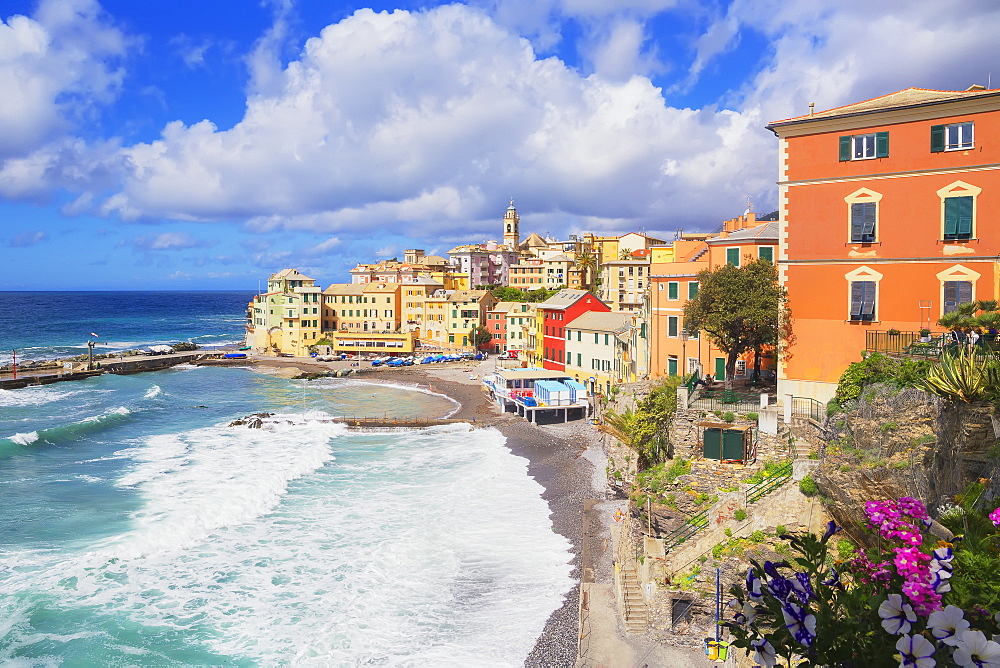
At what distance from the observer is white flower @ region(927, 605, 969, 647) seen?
3.63 meters

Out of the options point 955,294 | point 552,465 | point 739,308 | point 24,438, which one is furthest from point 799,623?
point 24,438

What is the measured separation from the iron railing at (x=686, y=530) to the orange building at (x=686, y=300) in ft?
36.9

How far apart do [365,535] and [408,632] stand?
22.6ft

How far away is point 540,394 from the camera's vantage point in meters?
47.4

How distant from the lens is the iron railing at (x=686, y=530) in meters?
18.6

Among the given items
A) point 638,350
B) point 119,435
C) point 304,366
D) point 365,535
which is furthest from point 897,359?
point 304,366

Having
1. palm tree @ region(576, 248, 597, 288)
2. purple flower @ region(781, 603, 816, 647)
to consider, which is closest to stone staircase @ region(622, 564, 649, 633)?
purple flower @ region(781, 603, 816, 647)

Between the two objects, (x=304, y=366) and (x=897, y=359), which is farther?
(x=304, y=366)

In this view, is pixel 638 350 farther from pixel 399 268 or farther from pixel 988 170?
pixel 399 268

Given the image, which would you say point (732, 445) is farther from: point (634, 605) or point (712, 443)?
point (634, 605)

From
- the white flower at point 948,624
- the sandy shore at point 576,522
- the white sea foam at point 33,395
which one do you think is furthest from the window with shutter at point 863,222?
the white sea foam at point 33,395

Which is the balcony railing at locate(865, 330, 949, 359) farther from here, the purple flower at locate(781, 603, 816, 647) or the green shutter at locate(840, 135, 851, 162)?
the purple flower at locate(781, 603, 816, 647)

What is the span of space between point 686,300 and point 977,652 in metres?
30.1

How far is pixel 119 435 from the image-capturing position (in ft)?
141
